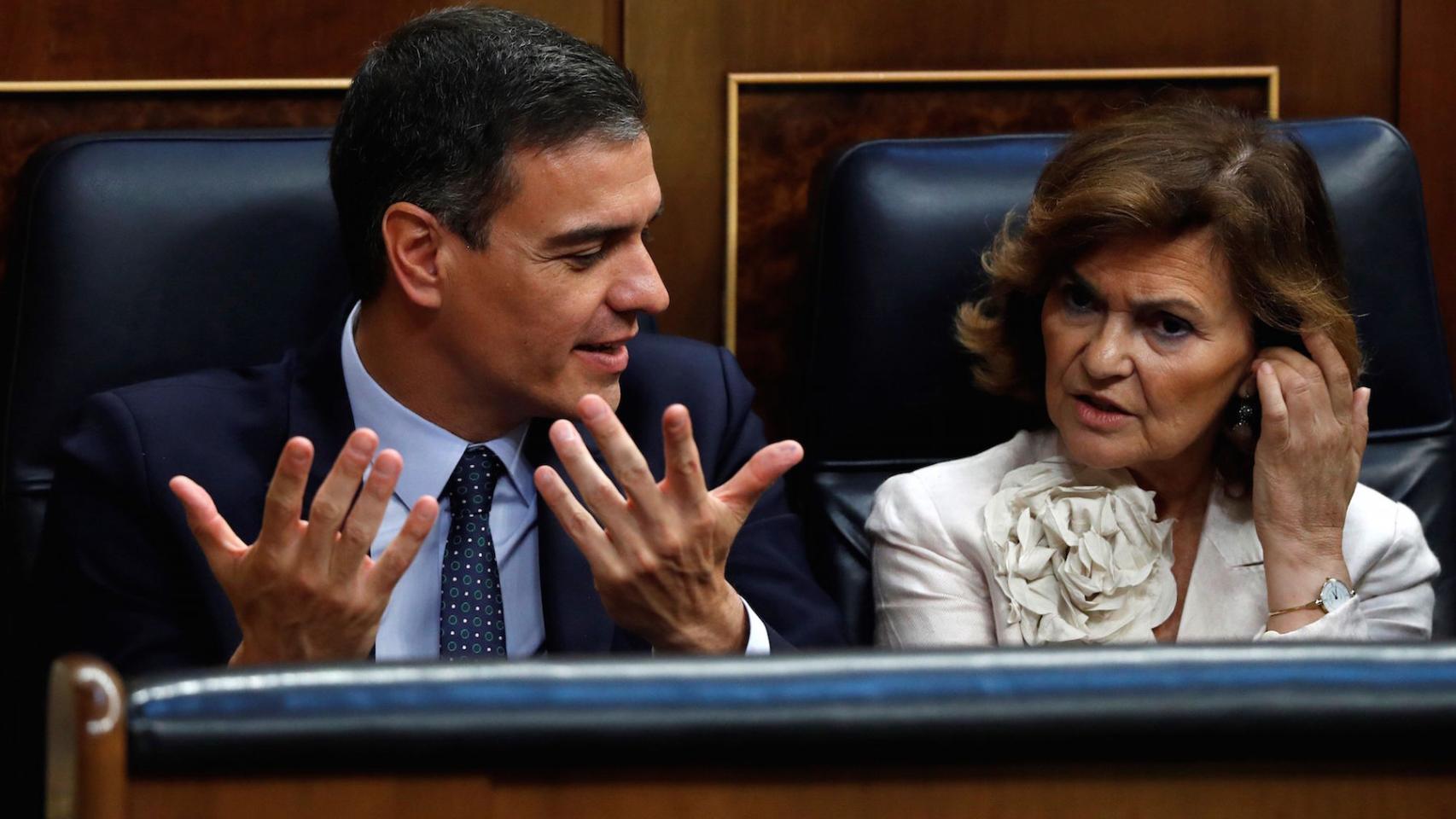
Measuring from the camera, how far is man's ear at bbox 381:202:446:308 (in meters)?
1.55

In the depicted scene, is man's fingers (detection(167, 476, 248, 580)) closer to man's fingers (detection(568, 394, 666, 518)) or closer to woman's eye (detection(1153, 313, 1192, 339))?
man's fingers (detection(568, 394, 666, 518))

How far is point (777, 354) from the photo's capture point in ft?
6.89

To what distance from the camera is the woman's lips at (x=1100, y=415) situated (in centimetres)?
161

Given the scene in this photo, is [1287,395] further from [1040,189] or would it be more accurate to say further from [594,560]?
[594,560]

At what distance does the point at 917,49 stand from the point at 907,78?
0.19 feet

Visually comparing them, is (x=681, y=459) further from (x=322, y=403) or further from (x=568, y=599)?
(x=322, y=403)

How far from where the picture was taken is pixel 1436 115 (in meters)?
2.12

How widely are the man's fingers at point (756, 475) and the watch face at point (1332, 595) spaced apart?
0.62m

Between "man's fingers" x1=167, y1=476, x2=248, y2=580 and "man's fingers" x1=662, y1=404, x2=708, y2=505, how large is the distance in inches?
12.9

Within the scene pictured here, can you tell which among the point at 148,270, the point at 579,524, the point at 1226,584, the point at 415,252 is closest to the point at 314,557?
the point at 579,524

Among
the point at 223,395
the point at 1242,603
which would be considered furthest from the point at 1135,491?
the point at 223,395

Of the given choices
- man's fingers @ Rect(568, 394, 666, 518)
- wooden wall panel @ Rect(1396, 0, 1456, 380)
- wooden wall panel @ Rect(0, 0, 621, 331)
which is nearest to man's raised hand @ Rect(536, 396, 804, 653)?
man's fingers @ Rect(568, 394, 666, 518)

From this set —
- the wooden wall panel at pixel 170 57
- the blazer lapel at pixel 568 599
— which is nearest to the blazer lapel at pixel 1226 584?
the blazer lapel at pixel 568 599

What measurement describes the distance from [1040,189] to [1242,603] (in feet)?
1.55
